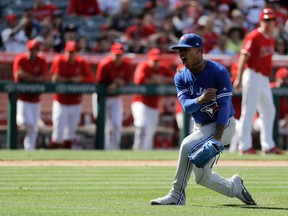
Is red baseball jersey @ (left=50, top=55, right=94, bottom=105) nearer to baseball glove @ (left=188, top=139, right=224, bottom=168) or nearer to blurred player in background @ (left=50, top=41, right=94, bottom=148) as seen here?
blurred player in background @ (left=50, top=41, right=94, bottom=148)

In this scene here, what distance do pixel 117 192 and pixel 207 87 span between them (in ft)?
5.42

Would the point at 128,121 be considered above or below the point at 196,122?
below

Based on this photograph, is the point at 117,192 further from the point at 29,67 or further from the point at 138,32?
the point at 138,32

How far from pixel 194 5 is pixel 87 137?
5112 millimetres

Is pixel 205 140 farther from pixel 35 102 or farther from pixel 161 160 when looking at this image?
pixel 35 102

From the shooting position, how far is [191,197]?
319 inches

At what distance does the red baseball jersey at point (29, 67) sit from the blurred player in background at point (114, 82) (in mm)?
1070

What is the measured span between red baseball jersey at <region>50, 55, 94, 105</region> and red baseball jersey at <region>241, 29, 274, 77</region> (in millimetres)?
3779

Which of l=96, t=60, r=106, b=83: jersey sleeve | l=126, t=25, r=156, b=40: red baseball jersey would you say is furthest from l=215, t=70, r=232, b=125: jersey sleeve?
l=126, t=25, r=156, b=40: red baseball jersey

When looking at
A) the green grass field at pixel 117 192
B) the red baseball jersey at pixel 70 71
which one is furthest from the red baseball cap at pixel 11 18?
the green grass field at pixel 117 192

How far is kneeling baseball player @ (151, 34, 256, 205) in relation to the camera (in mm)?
7168

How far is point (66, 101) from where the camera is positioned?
619 inches

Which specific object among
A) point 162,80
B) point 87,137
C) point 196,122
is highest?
point 196,122

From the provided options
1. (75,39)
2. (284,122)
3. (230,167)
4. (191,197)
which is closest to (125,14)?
(75,39)
